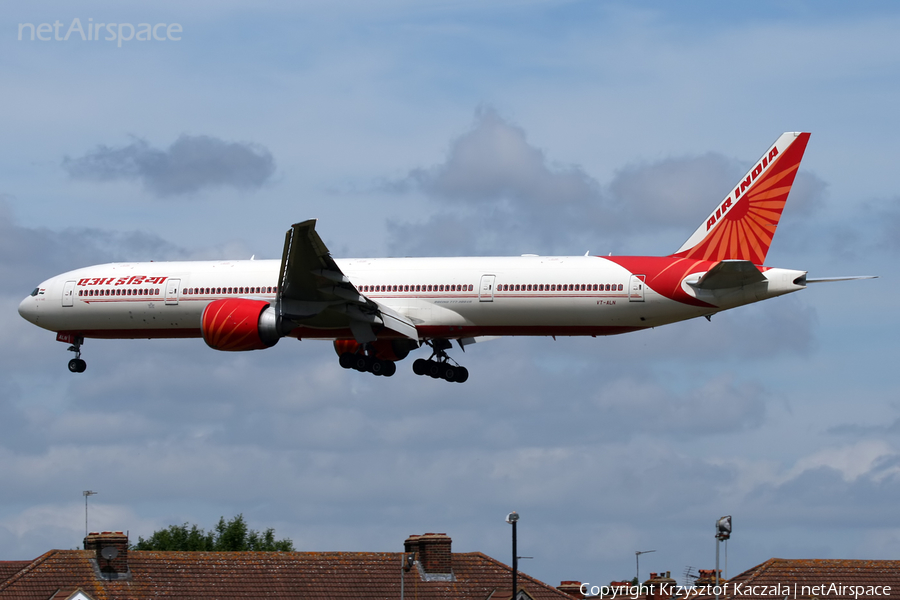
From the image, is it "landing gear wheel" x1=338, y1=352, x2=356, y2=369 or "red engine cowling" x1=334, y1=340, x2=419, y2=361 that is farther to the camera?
"red engine cowling" x1=334, y1=340, x2=419, y2=361

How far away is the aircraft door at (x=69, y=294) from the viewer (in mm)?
66188

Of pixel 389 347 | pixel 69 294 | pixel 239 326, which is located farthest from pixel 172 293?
pixel 389 347

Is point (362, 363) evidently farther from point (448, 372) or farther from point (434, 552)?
point (434, 552)

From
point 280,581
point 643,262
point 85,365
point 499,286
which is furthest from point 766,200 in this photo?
point 85,365

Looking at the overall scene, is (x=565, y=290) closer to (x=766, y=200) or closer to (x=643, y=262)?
(x=643, y=262)

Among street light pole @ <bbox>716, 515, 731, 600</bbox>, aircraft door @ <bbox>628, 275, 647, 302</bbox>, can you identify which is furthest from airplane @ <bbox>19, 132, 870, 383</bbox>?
street light pole @ <bbox>716, 515, 731, 600</bbox>

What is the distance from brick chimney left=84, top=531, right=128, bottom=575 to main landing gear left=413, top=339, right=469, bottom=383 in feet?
42.4

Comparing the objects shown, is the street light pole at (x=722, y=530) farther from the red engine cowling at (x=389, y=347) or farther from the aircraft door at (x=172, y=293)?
the aircraft door at (x=172, y=293)

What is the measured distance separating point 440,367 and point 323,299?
7134mm

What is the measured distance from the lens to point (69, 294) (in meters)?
66.3

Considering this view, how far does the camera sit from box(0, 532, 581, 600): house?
62188mm

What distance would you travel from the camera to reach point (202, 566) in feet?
209

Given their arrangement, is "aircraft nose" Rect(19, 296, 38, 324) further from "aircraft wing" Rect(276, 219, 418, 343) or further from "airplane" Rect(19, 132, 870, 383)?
"aircraft wing" Rect(276, 219, 418, 343)
